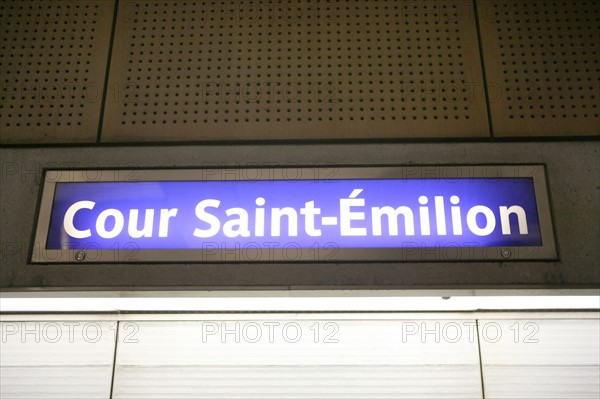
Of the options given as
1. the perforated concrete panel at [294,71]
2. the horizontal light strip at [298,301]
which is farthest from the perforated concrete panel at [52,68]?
the horizontal light strip at [298,301]

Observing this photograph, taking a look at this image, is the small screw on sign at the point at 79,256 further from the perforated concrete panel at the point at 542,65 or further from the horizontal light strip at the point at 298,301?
the perforated concrete panel at the point at 542,65

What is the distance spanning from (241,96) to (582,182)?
1352 millimetres

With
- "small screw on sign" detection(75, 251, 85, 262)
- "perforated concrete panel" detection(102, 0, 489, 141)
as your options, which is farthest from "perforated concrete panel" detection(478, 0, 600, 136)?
"small screw on sign" detection(75, 251, 85, 262)

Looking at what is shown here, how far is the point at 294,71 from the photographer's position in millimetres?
2143

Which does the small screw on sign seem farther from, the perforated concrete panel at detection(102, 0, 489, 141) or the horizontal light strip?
the perforated concrete panel at detection(102, 0, 489, 141)

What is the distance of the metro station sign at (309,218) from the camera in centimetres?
176

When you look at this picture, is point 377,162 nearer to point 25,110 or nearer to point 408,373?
point 408,373

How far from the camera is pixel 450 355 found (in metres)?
2.41

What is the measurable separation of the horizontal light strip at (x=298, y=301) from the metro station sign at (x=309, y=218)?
0.14 meters

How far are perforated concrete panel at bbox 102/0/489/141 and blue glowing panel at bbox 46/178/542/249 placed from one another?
0.90 ft

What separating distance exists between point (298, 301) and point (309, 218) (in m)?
0.43

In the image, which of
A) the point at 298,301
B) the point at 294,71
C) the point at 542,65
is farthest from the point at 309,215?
the point at 542,65

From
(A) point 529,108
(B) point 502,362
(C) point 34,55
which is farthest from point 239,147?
(B) point 502,362

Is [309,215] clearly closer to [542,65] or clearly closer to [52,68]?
[542,65]
